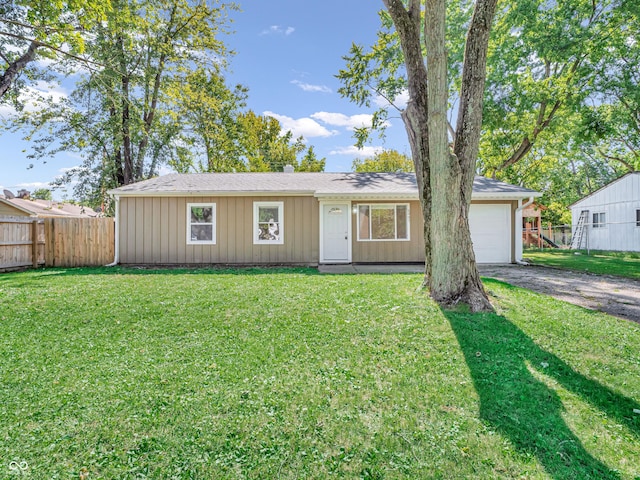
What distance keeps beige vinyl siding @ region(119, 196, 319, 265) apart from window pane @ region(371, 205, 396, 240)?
1897 millimetres

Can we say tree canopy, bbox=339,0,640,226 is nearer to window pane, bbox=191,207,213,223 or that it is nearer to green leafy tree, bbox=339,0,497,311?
green leafy tree, bbox=339,0,497,311

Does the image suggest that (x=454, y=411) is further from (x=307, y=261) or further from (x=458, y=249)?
(x=307, y=261)

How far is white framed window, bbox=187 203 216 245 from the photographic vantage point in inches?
408

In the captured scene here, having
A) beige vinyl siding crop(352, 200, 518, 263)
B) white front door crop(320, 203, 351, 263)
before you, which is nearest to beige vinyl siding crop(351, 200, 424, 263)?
beige vinyl siding crop(352, 200, 518, 263)

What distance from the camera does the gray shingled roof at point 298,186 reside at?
33.0ft

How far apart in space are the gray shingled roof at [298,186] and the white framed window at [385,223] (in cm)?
64

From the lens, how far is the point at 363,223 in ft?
35.2

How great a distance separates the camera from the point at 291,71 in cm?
1664

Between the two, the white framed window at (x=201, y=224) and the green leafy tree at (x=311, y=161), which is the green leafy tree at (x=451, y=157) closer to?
the white framed window at (x=201, y=224)

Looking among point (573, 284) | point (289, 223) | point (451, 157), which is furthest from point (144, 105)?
point (573, 284)

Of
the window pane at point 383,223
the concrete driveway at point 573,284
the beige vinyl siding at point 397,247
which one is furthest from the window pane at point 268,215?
the window pane at point 383,223

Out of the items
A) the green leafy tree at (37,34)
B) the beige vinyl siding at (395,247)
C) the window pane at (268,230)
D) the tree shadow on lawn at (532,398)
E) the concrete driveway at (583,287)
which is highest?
the green leafy tree at (37,34)

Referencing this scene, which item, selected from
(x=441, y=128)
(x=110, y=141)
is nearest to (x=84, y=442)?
(x=441, y=128)

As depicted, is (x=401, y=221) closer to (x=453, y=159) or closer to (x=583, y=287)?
(x=583, y=287)
